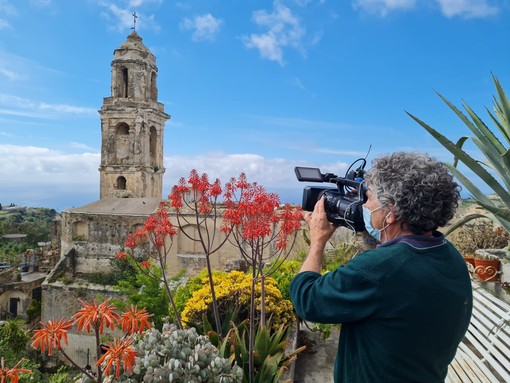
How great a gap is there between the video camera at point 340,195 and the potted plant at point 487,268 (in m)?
3.68

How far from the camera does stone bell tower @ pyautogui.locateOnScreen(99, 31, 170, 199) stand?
24844 mm

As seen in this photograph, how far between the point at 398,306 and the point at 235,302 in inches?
123

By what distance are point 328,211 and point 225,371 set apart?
3.46 ft

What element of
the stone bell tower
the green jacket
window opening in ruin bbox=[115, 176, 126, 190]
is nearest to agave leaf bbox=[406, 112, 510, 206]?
the green jacket

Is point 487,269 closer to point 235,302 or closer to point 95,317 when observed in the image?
point 235,302

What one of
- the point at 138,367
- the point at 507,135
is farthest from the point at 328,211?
the point at 507,135

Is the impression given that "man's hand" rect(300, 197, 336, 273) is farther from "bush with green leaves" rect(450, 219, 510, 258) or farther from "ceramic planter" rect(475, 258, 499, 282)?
"bush with green leaves" rect(450, 219, 510, 258)

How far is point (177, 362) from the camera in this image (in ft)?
6.54

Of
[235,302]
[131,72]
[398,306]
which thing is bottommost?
[235,302]

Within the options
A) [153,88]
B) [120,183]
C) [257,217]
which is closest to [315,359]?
[257,217]

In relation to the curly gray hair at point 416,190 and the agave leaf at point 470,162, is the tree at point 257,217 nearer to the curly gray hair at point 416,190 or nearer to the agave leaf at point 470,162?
the agave leaf at point 470,162

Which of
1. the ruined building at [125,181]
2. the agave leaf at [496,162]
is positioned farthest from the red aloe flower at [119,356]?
the ruined building at [125,181]

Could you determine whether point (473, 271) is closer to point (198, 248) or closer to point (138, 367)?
point (138, 367)

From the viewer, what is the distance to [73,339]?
49.4 feet
